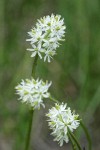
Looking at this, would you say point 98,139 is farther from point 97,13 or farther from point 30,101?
point 30,101

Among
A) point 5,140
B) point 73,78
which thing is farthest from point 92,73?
point 5,140

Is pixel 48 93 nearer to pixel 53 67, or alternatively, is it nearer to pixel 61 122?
pixel 61 122

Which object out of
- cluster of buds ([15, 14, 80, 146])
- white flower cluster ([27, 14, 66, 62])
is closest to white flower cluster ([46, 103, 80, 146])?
cluster of buds ([15, 14, 80, 146])

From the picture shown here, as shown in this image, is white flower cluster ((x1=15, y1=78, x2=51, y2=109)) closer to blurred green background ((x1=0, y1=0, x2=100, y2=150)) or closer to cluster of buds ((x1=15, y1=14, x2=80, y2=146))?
cluster of buds ((x1=15, y1=14, x2=80, y2=146))

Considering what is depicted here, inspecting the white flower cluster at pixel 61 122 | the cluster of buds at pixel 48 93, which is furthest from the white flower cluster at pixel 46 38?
the white flower cluster at pixel 61 122

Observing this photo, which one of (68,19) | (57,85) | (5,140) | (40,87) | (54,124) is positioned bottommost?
(54,124)

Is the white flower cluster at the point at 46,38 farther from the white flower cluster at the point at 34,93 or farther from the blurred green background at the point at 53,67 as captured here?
the blurred green background at the point at 53,67
